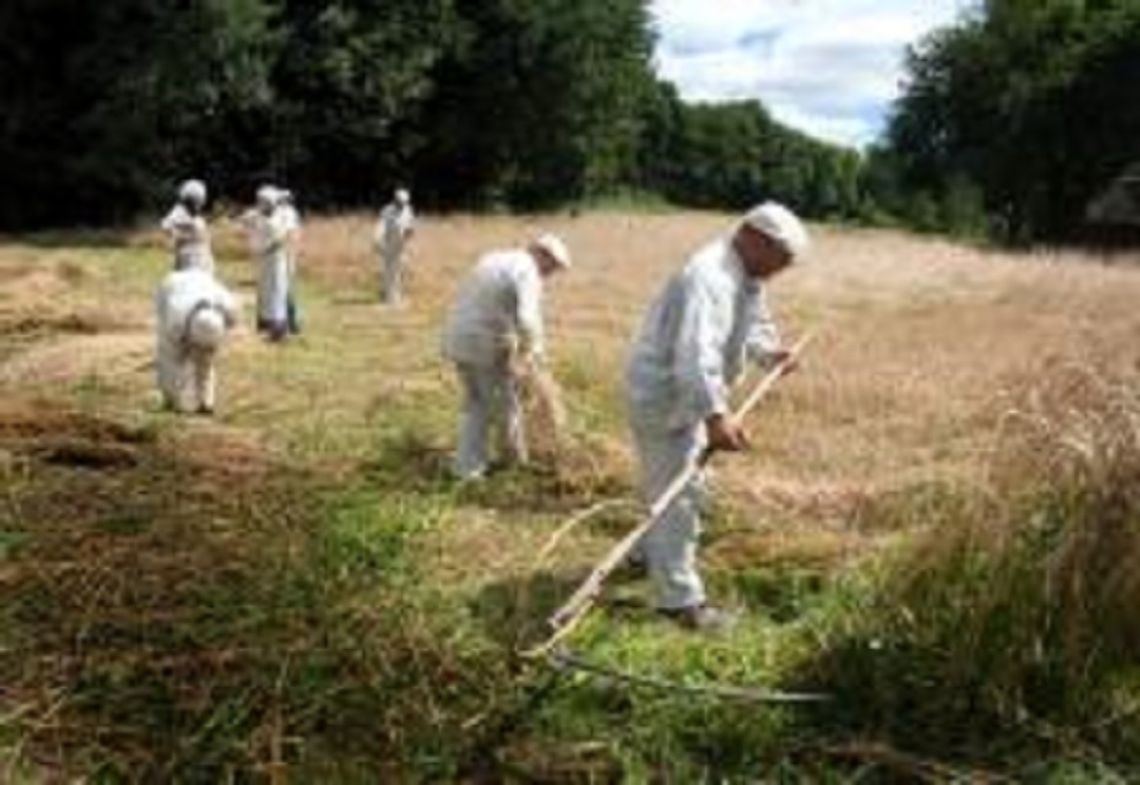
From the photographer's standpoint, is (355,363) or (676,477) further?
(355,363)

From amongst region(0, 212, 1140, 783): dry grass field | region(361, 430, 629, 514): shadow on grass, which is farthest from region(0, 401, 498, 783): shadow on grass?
region(361, 430, 629, 514): shadow on grass

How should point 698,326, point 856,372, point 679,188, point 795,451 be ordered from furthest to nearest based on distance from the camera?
point 679,188
point 856,372
point 795,451
point 698,326

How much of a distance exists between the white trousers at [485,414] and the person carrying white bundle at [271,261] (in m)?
7.67

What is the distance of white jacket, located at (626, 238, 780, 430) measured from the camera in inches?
339

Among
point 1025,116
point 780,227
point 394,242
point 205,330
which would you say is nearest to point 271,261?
point 394,242

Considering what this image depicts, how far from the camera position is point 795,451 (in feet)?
43.8

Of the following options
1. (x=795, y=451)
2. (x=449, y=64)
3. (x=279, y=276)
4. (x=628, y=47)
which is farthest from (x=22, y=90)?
(x=795, y=451)

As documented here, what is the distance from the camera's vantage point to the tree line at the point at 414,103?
1508 inches

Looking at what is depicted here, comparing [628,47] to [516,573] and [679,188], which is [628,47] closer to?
[516,573]

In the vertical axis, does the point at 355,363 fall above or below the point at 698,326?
below

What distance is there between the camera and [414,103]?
44.8 metres

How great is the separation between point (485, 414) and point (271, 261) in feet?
27.0

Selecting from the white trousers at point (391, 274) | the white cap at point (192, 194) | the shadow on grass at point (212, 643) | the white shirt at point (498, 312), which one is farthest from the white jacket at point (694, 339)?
the white trousers at point (391, 274)

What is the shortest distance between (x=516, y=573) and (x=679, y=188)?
111252mm
